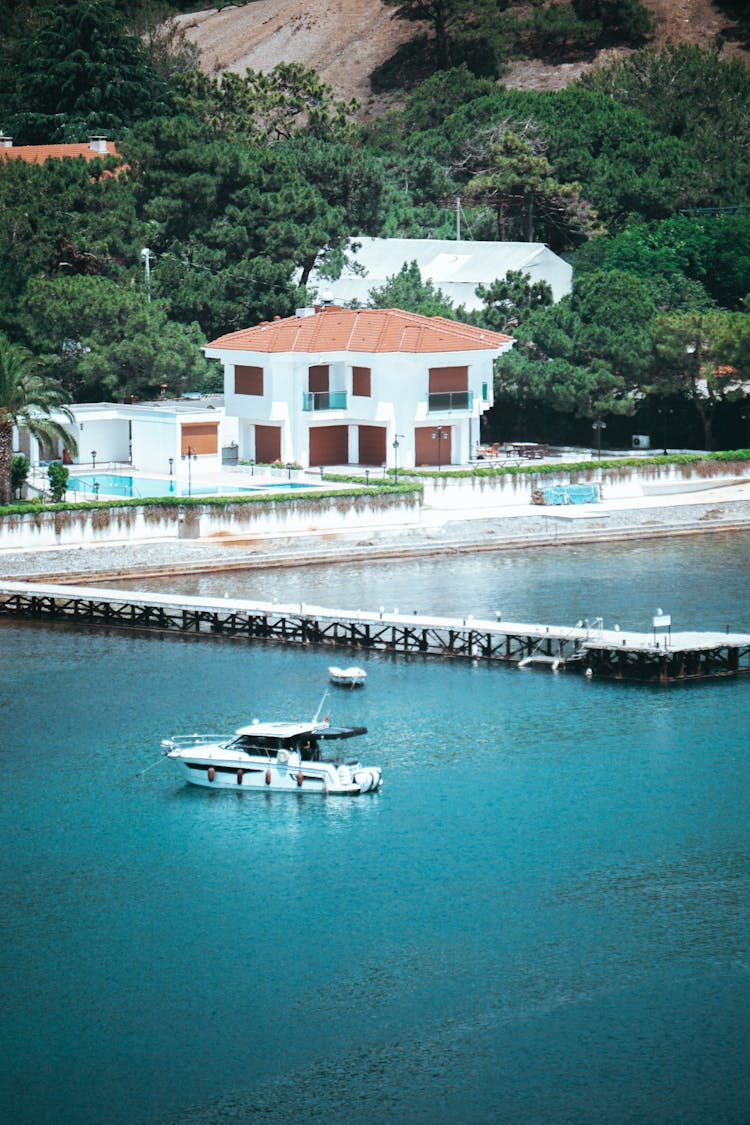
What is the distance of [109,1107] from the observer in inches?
1491

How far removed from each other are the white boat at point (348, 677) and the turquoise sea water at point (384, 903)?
3.14 feet

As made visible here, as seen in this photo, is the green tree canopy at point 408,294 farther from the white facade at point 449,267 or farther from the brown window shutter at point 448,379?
the brown window shutter at point 448,379

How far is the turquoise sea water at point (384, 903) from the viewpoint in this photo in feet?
128

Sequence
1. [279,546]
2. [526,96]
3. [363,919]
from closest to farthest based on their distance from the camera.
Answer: [363,919] < [279,546] < [526,96]

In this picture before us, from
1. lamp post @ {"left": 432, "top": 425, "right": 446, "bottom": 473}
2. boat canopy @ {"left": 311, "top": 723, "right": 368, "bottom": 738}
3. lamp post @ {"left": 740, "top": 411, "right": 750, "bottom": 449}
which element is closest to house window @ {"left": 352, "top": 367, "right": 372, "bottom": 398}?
lamp post @ {"left": 432, "top": 425, "right": 446, "bottom": 473}

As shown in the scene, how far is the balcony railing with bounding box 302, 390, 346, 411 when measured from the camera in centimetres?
9750

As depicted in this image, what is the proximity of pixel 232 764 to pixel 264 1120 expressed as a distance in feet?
62.7

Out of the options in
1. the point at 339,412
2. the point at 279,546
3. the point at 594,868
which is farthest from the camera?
the point at 339,412

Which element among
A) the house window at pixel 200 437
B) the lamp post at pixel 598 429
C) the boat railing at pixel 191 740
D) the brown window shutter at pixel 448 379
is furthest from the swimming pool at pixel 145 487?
the boat railing at pixel 191 740

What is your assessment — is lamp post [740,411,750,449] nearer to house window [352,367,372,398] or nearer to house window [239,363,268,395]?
house window [352,367,372,398]

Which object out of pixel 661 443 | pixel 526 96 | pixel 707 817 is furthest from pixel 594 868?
pixel 526 96

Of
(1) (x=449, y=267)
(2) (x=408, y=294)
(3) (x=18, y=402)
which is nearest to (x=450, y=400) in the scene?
(2) (x=408, y=294)

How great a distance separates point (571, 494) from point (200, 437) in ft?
57.3

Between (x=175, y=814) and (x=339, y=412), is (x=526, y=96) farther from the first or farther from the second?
(x=175, y=814)
